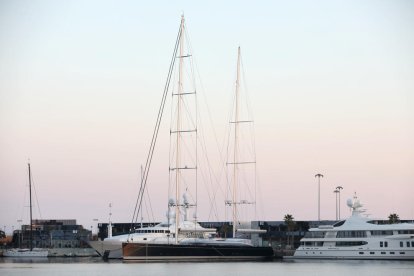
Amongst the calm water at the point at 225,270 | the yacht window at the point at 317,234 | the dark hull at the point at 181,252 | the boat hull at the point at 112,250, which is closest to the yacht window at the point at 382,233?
the yacht window at the point at 317,234

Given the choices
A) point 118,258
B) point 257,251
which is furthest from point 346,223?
point 118,258

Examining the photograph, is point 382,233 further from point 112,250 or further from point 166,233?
point 112,250

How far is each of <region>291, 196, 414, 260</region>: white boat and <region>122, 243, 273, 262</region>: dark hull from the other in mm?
14507

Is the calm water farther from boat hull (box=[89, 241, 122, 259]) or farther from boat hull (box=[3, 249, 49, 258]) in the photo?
boat hull (box=[3, 249, 49, 258])

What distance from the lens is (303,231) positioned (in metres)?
163

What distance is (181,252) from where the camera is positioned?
3935 inches

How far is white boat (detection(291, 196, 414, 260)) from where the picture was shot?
109 m

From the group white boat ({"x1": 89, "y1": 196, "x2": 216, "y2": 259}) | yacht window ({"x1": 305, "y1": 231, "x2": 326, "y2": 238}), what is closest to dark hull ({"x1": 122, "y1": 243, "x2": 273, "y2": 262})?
white boat ({"x1": 89, "y1": 196, "x2": 216, "y2": 259})

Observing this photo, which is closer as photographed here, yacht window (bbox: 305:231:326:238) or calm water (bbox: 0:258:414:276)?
calm water (bbox: 0:258:414:276)

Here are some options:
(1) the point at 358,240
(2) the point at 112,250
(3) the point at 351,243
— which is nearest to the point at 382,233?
(1) the point at 358,240

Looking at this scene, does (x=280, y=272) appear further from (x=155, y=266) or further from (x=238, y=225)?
(x=238, y=225)

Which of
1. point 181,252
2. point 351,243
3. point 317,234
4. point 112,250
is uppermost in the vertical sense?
point 317,234

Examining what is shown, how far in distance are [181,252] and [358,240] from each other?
88.2ft

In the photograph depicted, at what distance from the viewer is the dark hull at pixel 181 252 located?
324ft
